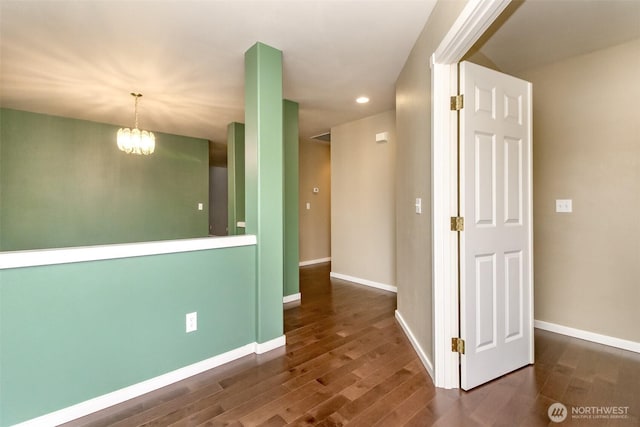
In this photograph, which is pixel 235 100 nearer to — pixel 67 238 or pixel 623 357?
pixel 67 238

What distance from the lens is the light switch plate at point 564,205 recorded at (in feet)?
8.09

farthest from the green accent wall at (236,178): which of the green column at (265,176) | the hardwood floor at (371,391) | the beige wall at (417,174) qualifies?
the beige wall at (417,174)

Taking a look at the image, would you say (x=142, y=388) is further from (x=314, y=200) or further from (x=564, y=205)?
(x=314, y=200)

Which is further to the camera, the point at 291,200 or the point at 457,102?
the point at 291,200

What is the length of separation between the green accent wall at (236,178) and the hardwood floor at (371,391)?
2.30 metres

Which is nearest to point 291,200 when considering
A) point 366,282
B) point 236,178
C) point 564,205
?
point 236,178

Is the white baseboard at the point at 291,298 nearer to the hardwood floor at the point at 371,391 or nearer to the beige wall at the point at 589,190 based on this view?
the hardwood floor at the point at 371,391

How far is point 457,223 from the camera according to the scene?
1.71m

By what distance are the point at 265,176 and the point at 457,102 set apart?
1.45m

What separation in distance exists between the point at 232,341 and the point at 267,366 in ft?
1.11

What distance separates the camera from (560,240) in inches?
99.1

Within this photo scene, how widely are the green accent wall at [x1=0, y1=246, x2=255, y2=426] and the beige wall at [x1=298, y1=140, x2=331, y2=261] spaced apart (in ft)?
10.9

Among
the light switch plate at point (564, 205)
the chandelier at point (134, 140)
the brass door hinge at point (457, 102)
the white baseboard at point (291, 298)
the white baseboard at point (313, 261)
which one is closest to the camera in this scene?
the brass door hinge at point (457, 102)

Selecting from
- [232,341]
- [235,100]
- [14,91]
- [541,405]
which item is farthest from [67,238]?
[541,405]
